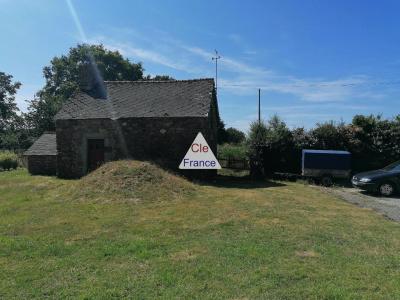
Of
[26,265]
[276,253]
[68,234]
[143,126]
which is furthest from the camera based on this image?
[143,126]

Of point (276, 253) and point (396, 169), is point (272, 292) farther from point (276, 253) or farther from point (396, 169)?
point (396, 169)

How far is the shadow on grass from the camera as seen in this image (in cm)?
1601

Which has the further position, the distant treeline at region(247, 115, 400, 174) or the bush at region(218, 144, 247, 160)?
the bush at region(218, 144, 247, 160)

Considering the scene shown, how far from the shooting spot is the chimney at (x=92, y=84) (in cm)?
2105

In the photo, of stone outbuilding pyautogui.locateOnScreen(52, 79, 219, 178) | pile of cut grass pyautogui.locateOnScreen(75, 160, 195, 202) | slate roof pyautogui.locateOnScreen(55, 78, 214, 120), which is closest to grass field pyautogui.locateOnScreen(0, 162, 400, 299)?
pile of cut grass pyautogui.locateOnScreen(75, 160, 195, 202)

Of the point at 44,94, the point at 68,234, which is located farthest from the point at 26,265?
the point at 44,94

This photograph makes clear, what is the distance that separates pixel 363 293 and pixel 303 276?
805 mm

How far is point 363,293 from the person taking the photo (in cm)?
448

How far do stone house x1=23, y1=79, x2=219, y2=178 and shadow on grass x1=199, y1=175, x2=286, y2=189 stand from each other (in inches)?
83.1

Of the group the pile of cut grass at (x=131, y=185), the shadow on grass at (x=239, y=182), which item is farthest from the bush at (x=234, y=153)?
the pile of cut grass at (x=131, y=185)

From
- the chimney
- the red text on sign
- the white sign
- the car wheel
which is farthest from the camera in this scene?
the chimney

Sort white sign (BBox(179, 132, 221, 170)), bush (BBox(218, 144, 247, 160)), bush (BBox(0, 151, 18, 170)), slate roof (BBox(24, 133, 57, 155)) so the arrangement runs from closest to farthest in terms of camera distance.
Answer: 1. white sign (BBox(179, 132, 221, 170))
2. bush (BBox(218, 144, 247, 160))
3. slate roof (BBox(24, 133, 57, 155))
4. bush (BBox(0, 151, 18, 170))

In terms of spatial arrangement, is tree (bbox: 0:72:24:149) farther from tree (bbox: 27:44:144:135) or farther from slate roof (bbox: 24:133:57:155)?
slate roof (bbox: 24:133:57:155)

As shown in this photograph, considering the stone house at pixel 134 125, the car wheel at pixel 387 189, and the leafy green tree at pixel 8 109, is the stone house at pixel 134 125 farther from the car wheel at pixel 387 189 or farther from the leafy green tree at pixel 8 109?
the leafy green tree at pixel 8 109
